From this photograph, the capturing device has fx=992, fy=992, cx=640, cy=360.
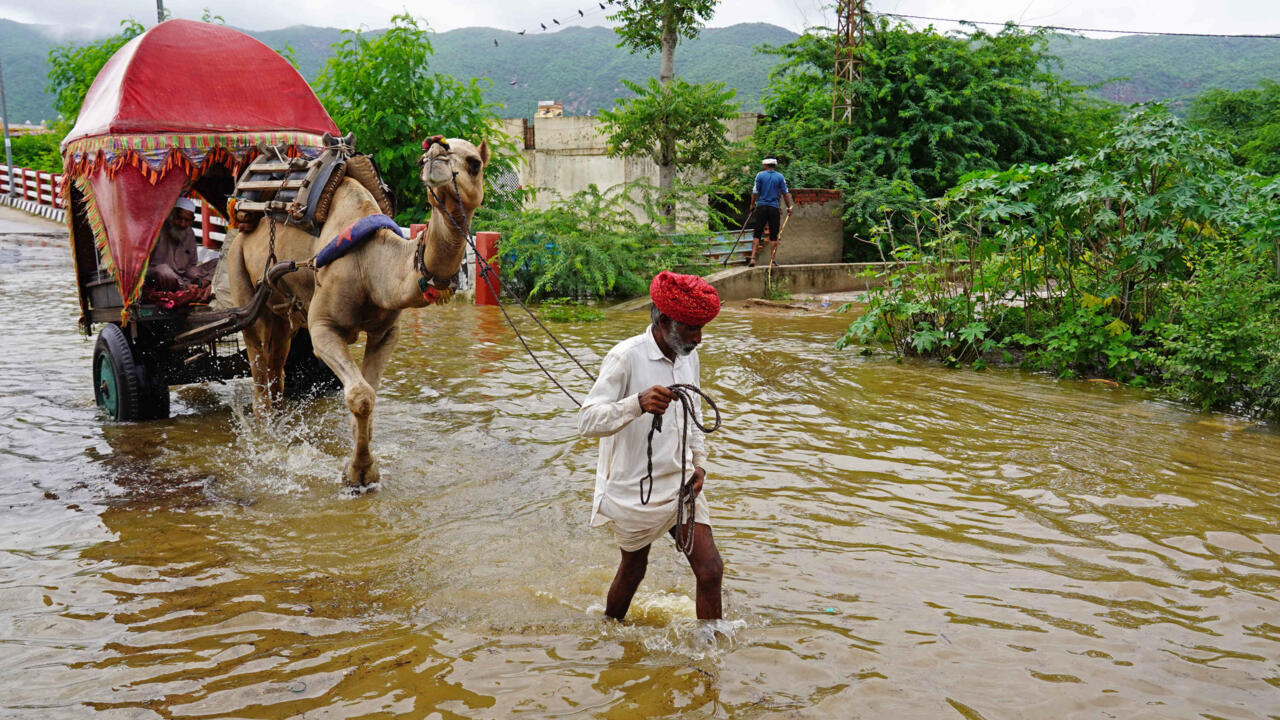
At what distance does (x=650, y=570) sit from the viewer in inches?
196

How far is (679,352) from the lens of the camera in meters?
3.81

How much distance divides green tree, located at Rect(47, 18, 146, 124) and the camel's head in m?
A: 16.5

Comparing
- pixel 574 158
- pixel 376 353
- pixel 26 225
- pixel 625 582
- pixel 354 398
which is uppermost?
pixel 574 158

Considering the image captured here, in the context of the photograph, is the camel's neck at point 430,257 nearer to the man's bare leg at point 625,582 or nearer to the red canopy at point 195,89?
the man's bare leg at point 625,582

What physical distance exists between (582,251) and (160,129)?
8.32 metres

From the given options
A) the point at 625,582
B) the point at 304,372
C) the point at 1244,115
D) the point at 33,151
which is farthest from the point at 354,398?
the point at 33,151

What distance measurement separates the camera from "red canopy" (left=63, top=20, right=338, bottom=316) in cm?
706

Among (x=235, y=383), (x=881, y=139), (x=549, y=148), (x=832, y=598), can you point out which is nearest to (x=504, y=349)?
(x=235, y=383)

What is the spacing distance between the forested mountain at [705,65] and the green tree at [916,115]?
36.8 m

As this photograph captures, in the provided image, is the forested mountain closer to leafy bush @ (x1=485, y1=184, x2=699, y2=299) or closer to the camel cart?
leafy bush @ (x1=485, y1=184, x2=699, y2=299)

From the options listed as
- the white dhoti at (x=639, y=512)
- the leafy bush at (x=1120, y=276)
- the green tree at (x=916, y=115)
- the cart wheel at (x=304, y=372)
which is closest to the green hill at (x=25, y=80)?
the green tree at (x=916, y=115)

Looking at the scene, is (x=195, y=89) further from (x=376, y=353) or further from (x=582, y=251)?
(x=582, y=251)

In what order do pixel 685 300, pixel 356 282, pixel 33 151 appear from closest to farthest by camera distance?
pixel 685 300
pixel 356 282
pixel 33 151

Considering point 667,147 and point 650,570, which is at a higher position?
point 667,147
